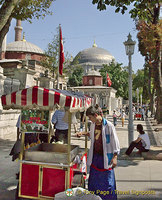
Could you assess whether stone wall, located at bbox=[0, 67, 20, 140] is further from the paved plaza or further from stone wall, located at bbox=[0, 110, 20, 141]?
the paved plaza

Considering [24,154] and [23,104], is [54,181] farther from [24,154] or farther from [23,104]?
[23,104]

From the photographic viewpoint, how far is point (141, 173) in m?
6.14

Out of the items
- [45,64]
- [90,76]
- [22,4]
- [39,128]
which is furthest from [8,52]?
[39,128]

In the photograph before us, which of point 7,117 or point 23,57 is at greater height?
point 23,57

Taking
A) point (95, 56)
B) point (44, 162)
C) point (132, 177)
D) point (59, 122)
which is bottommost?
point (132, 177)

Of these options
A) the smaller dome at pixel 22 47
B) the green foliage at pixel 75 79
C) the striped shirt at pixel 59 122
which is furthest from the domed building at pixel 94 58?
the striped shirt at pixel 59 122

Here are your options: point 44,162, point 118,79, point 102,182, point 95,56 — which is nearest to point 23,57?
point 118,79

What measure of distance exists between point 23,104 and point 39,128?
0.82 meters

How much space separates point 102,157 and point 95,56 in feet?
273

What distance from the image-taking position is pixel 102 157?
395 cm

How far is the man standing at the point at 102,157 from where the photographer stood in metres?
3.82

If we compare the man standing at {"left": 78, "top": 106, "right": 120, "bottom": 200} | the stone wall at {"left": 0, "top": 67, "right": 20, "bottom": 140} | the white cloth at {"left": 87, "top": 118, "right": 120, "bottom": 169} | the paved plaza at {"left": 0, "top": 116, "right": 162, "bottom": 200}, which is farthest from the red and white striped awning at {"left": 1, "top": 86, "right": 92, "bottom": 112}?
the stone wall at {"left": 0, "top": 67, "right": 20, "bottom": 140}

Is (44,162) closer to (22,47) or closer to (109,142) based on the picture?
(109,142)

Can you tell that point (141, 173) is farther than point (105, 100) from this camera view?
No
